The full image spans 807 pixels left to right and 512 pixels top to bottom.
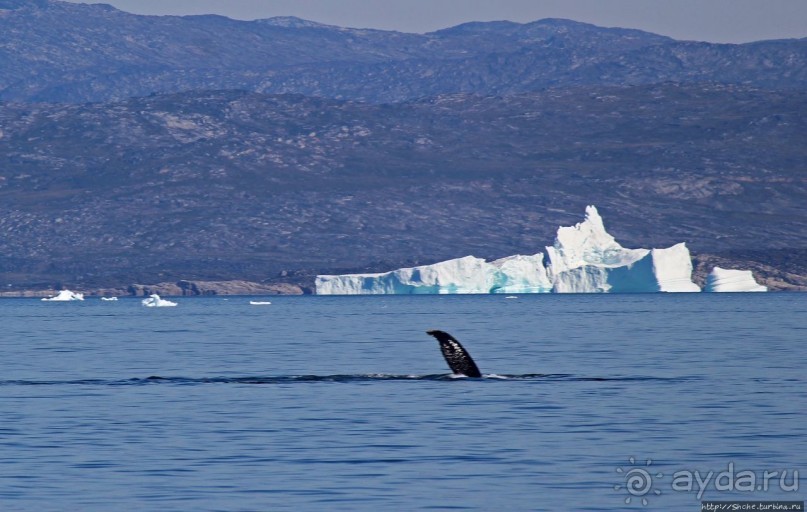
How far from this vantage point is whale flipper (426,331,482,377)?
1858 inches

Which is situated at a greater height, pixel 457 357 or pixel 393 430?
pixel 393 430

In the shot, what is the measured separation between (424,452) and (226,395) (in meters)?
14.3

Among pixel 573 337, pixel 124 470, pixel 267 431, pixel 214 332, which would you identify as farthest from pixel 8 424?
pixel 214 332

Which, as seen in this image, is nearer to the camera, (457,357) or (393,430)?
(393,430)

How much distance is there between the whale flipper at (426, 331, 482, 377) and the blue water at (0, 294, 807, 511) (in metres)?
0.61

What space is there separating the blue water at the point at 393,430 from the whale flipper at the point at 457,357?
606mm

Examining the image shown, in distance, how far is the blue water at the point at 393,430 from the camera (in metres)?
27.7

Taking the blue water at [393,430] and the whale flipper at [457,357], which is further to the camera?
the whale flipper at [457,357]

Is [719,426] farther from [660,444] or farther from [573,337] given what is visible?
[573,337]

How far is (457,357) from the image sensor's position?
49156mm

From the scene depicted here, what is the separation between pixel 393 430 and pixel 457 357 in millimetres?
13141

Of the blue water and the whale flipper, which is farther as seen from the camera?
the whale flipper

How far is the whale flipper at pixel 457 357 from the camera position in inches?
1858

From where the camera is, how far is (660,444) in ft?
109
